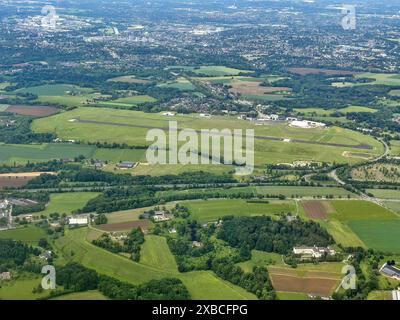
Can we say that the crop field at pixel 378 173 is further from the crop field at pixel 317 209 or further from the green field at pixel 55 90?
the green field at pixel 55 90

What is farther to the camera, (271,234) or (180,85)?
(180,85)

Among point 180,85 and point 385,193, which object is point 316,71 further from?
point 385,193

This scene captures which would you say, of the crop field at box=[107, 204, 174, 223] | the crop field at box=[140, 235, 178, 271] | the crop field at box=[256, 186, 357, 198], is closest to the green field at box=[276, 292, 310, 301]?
the crop field at box=[140, 235, 178, 271]

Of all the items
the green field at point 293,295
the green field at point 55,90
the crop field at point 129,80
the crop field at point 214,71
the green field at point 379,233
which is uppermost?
the crop field at point 214,71

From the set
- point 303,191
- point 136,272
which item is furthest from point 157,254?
point 303,191

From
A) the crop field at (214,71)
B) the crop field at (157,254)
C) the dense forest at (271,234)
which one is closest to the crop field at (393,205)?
the dense forest at (271,234)

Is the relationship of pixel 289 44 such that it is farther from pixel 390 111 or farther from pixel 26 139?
pixel 26 139
